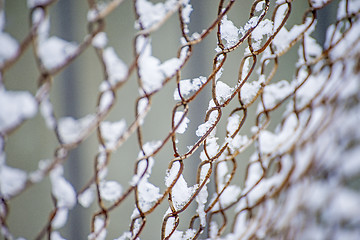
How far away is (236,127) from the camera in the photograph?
2.30 feet

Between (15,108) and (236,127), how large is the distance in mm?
443

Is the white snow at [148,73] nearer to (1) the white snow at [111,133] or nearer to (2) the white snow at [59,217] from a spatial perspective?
(1) the white snow at [111,133]

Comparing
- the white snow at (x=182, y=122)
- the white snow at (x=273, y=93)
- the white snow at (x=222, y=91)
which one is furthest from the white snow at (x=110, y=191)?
the white snow at (x=273, y=93)

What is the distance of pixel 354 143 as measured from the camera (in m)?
1.20

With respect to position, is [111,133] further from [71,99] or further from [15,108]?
[71,99]

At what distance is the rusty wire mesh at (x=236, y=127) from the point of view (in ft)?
1.40

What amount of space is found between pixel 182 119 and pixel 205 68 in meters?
0.39

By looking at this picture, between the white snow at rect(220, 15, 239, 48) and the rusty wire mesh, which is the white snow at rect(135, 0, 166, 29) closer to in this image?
the rusty wire mesh

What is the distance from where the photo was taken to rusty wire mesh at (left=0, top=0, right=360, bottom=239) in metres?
0.43

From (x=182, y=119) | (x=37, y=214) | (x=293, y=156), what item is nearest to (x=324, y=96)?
(x=293, y=156)

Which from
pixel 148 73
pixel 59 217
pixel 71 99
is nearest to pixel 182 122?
pixel 148 73

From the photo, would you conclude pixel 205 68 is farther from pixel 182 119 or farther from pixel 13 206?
pixel 13 206

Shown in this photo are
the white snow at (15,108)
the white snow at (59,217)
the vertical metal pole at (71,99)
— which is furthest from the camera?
the vertical metal pole at (71,99)

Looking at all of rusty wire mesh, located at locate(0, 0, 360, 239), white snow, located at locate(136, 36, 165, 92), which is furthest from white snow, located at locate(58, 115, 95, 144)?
white snow, located at locate(136, 36, 165, 92)
